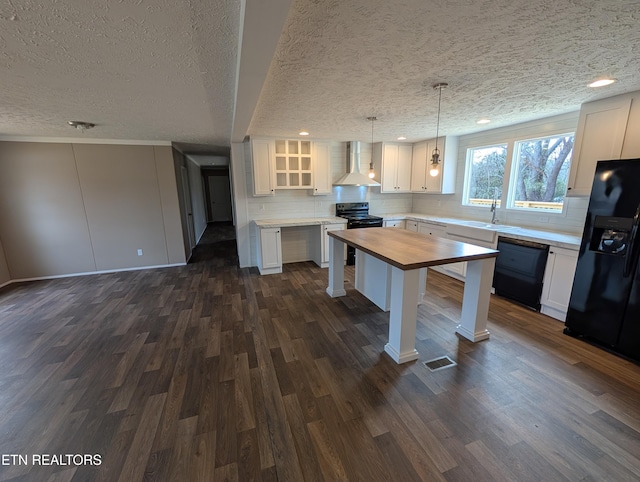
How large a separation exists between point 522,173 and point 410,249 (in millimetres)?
2654

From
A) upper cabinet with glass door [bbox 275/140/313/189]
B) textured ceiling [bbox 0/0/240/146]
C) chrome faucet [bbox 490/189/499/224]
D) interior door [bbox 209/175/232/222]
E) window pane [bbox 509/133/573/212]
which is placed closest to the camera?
textured ceiling [bbox 0/0/240/146]

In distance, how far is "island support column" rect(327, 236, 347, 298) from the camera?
359 cm

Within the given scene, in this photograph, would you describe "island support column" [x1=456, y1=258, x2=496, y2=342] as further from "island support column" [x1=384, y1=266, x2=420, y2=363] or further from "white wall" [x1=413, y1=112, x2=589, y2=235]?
"white wall" [x1=413, y1=112, x2=589, y2=235]

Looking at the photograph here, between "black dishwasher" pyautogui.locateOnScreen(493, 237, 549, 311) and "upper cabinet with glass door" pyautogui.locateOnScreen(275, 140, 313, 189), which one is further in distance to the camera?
"upper cabinet with glass door" pyautogui.locateOnScreen(275, 140, 313, 189)

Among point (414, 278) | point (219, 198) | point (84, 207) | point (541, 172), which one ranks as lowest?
point (414, 278)

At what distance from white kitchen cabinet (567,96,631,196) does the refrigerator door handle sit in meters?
0.71

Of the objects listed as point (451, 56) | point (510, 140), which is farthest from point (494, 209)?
point (451, 56)

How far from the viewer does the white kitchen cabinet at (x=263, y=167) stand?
4.53 meters

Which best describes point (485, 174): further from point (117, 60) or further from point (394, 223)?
point (117, 60)

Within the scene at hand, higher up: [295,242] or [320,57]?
[320,57]

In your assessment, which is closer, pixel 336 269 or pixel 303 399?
pixel 303 399

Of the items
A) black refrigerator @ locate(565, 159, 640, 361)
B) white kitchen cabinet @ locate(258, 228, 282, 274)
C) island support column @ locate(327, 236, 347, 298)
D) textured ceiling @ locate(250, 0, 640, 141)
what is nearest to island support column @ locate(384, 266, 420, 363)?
island support column @ locate(327, 236, 347, 298)

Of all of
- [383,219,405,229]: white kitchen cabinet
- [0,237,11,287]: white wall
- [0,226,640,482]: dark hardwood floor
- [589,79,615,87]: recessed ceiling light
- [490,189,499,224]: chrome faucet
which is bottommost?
[0,226,640,482]: dark hardwood floor

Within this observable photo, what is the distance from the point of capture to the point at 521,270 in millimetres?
3230
